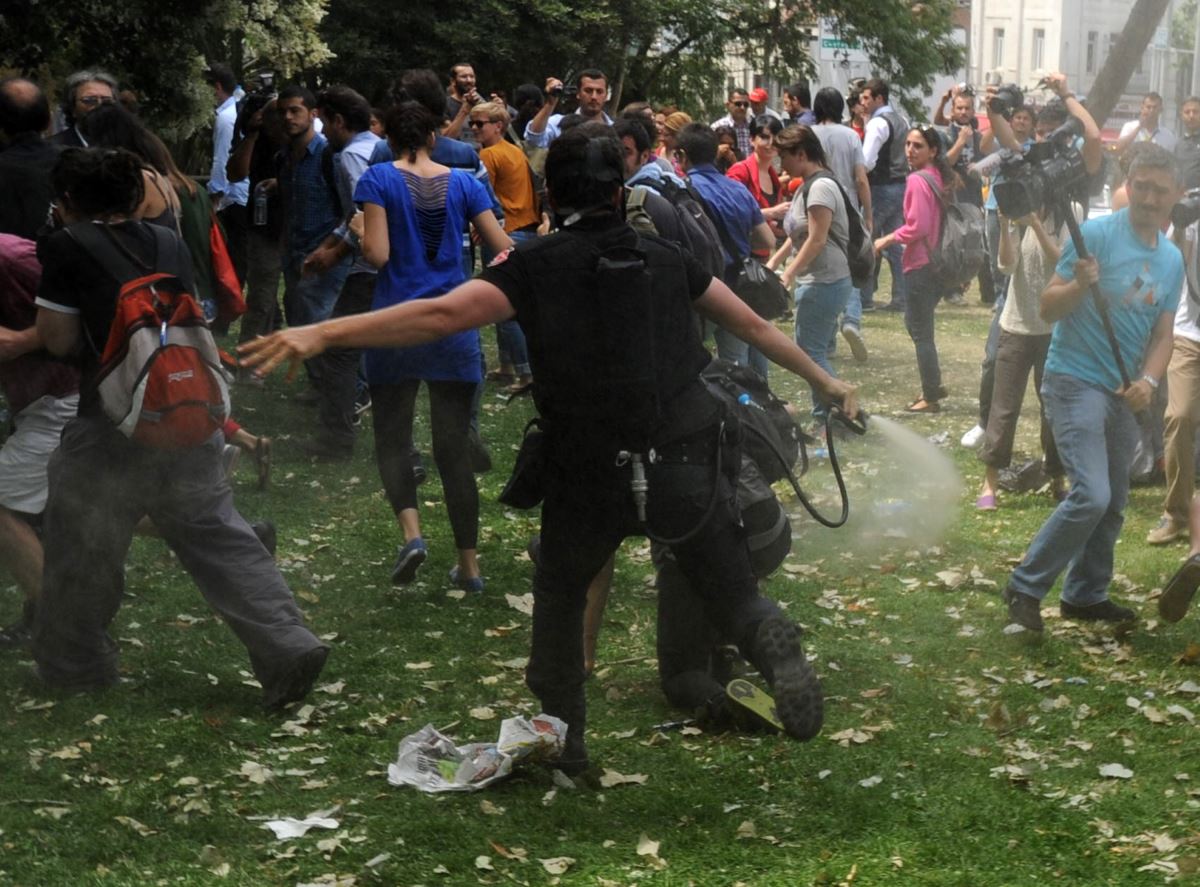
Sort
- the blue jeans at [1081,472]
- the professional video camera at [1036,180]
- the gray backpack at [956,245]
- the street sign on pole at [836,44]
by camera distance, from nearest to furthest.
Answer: the blue jeans at [1081,472] < the professional video camera at [1036,180] < the gray backpack at [956,245] < the street sign on pole at [836,44]

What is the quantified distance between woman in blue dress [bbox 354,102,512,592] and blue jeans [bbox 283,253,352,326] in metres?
3.03

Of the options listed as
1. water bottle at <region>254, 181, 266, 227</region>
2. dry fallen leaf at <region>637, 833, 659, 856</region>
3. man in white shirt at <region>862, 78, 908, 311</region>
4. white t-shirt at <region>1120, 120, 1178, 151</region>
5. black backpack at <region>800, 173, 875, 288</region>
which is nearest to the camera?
dry fallen leaf at <region>637, 833, 659, 856</region>

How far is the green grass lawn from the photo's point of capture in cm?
496

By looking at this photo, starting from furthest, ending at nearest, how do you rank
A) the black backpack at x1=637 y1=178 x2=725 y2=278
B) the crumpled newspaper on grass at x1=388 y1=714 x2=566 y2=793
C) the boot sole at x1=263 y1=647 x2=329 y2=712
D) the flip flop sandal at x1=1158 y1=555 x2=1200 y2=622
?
the black backpack at x1=637 y1=178 x2=725 y2=278 < the flip flop sandal at x1=1158 y1=555 x2=1200 y2=622 < the boot sole at x1=263 y1=647 x2=329 y2=712 < the crumpled newspaper on grass at x1=388 y1=714 x2=566 y2=793

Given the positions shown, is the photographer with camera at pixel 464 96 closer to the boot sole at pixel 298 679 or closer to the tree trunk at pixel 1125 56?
the tree trunk at pixel 1125 56

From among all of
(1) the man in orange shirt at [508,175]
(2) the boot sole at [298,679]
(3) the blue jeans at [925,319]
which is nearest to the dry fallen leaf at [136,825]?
(2) the boot sole at [298,679]

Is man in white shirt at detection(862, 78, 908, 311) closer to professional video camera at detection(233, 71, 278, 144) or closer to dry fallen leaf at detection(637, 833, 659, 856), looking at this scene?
professional video camera at detection(233, 71, 278, 144)

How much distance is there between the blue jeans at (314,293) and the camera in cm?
1080

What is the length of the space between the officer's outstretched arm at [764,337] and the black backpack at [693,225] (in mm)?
2073

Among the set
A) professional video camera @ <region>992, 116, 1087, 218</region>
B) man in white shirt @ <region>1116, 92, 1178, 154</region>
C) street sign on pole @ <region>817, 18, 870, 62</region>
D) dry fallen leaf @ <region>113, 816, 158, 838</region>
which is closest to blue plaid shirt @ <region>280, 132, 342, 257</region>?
professional video camera @ <region>992, 116, 1087, 218</region>

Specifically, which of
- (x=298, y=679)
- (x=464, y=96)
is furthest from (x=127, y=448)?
(x=464, y=96)

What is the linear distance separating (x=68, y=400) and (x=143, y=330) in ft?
3.24

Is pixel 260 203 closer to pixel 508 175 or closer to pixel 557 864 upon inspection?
pixel 508 175

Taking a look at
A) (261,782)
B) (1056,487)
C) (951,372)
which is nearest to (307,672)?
(261,782)
